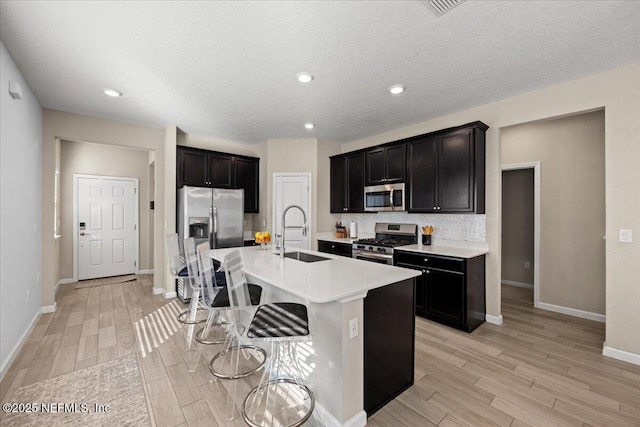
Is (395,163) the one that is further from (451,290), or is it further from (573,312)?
(573,312)

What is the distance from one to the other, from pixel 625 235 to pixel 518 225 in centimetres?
248

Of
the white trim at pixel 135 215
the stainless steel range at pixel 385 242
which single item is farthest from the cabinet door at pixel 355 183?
the white trim at pixel 135 215

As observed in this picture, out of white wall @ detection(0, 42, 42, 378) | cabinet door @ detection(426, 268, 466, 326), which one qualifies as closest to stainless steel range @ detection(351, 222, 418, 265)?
cabinet door @ detection(426, 268, 466, 326)

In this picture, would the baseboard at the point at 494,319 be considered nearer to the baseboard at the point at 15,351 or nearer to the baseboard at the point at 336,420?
the baseboard at the point at 336,420

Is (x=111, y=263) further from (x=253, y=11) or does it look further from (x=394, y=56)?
(x=394, y=56)

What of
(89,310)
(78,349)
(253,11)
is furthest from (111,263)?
(253,11)

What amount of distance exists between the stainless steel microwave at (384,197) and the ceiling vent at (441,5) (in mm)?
2491

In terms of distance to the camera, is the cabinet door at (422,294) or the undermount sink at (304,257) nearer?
the undermount sink at (304,257)

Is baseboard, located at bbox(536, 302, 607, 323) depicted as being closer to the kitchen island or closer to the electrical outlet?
the kitchen island

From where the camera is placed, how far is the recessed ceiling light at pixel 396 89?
3051mm

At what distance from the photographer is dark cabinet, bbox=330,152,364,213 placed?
4.86 metres

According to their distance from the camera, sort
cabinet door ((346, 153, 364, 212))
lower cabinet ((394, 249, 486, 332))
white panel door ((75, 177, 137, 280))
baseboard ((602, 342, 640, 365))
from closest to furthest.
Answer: baseboard ((602, 342, 640, 365)) → lower cabinet ((394, 249, 486, 332)) → cabinet door ((346, 153, 364, 212)) → white panel door ((75, 177, 137, 280))

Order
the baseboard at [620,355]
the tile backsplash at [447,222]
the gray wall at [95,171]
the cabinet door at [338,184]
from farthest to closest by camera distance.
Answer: the gray wall at [95,171]
the cabinet door at [338,184]
the tile backsplash at [447,222]
the baseboard at [620,355]

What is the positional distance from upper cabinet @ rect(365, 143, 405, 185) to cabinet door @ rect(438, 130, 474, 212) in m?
0.63
